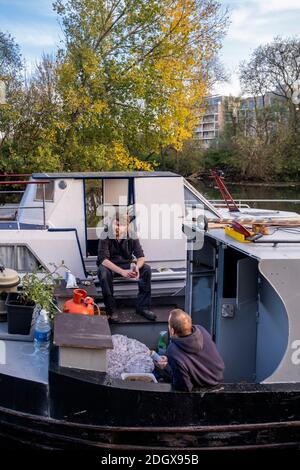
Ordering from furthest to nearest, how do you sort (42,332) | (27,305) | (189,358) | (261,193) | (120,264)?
(261,193), (120,264), (27,305), (42,332), (189,358)

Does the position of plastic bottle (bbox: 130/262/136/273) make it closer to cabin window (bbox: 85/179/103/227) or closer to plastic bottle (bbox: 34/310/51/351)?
cabin window (bbox: 85/179/103/227)

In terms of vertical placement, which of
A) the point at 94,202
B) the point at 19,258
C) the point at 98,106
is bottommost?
the point at 19,258

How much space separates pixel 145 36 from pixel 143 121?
2574 mm

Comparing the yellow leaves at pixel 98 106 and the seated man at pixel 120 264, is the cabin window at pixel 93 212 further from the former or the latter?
the yellow leaves at pixel 98 106

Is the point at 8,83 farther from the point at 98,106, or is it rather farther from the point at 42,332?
the point at 42,332

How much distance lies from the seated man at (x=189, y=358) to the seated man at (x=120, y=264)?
242 cm

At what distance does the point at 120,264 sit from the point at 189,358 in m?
3.07

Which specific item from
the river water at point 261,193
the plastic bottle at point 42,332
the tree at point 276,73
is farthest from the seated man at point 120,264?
the tree at point 276,73

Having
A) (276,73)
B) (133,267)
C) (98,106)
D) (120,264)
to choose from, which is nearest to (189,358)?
(133,267)

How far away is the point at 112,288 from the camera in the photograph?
651 cm

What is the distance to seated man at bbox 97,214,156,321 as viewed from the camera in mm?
6406

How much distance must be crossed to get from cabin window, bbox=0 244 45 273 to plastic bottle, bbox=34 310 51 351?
2221 millimetres

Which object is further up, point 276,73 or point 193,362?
point 276,73

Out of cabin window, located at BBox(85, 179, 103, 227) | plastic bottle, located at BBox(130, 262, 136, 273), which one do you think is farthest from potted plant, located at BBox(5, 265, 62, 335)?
cabin window, located at BBox(85, 179, 103, 227)
